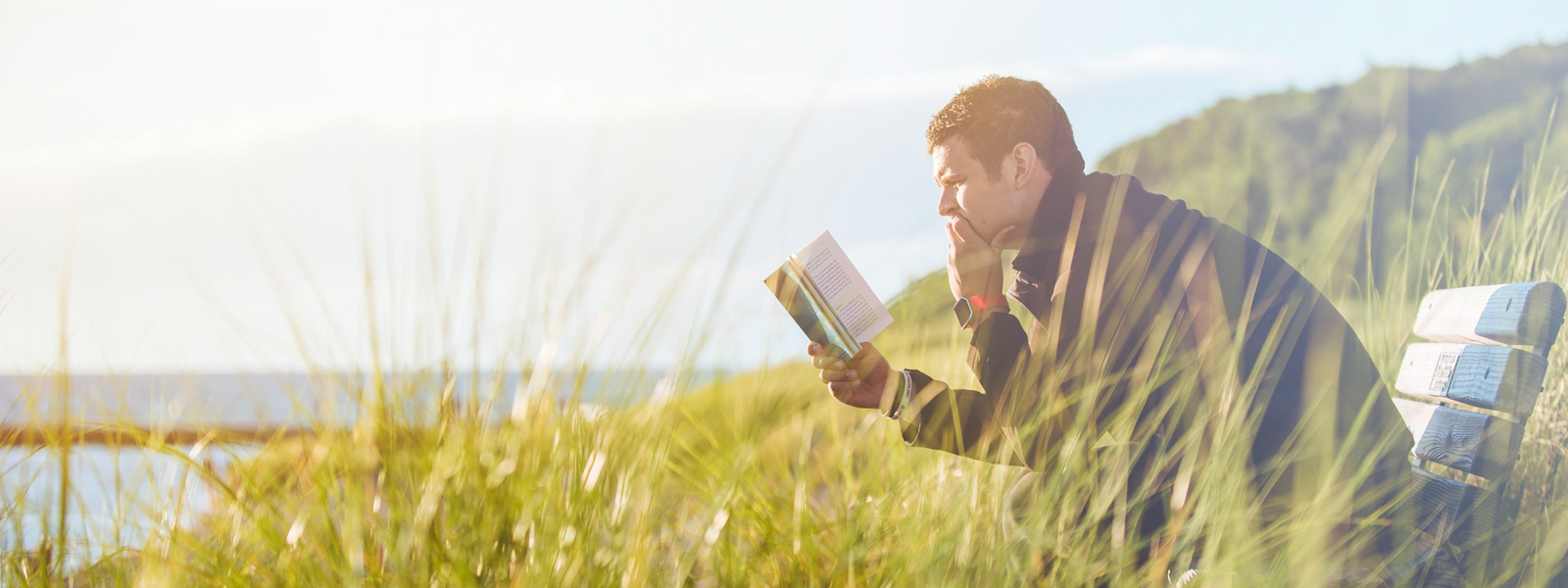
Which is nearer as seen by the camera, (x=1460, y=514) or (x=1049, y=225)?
(x=1460, y=514)

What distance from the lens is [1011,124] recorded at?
7.73ft

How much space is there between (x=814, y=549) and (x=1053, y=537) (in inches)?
17.4

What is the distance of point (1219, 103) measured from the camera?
2184 centimetres

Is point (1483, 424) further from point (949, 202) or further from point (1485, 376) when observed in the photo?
point (949, 202)

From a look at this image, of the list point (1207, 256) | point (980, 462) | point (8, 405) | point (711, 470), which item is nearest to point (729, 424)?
point (711, 470)

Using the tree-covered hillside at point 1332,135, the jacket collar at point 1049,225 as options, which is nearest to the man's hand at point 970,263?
the jacket collar at point 1049,225

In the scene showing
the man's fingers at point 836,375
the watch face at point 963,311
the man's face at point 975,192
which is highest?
the man's face at point 975,192

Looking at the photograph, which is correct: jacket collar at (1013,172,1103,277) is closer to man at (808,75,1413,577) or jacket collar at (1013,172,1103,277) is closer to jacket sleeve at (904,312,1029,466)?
man at (808,75,1413,577)

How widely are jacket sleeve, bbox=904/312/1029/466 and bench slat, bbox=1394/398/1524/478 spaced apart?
91cm

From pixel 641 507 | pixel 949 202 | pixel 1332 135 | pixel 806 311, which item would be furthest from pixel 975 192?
pixel 1332 135

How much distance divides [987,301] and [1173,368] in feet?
1.98

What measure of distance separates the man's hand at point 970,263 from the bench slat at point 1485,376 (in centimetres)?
107

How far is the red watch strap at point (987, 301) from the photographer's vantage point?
236 centimetres

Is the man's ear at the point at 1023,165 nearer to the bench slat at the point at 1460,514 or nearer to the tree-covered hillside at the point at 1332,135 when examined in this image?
the bench slat at the point at 1460,514
